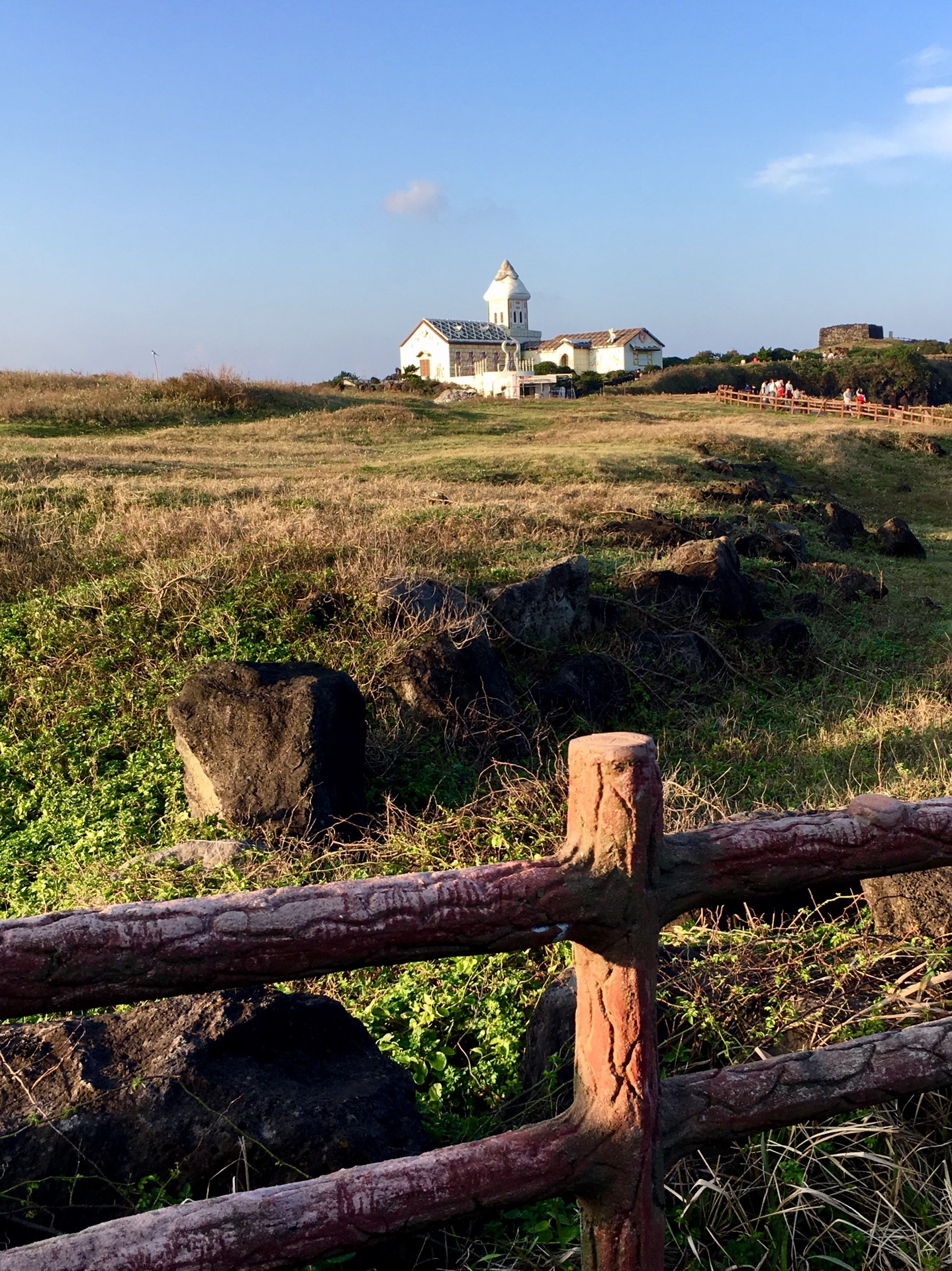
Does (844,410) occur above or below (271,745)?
above

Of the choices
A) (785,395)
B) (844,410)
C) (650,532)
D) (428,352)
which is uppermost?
(428,352)

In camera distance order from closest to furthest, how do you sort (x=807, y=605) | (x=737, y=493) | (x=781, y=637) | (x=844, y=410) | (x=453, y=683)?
(x=453, y=683), (x=781, y=637), (x=807, y=605), (x=737, y=493), (x=844, y=410)

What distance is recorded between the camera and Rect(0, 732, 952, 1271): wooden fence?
5.42 feet

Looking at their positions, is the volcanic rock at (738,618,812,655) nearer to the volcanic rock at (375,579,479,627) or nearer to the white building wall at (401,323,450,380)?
the volcanic rock at (375,579,479,627)

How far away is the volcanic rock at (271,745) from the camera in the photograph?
19.9ft

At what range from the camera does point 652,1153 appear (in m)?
1.85

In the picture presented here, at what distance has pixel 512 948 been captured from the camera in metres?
1.85

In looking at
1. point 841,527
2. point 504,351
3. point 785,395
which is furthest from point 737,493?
point 504,351

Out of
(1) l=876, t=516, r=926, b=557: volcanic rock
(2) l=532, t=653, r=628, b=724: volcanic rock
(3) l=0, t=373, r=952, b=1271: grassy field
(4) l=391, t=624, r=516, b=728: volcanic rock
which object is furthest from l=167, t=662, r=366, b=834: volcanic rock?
(1) l=876, t=516, r=926, b=557: volcanic rock

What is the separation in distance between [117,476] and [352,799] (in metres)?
10.5

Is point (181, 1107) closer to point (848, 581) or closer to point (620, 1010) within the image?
point (620, 1010)

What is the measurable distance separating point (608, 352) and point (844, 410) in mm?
35035

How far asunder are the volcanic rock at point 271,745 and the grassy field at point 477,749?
0.24 metres

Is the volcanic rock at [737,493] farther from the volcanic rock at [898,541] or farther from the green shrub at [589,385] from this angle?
the green shrub at [589,385]
